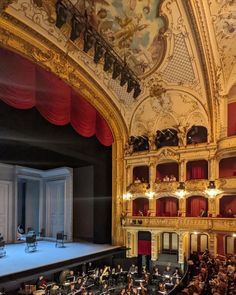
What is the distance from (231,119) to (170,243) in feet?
19.7

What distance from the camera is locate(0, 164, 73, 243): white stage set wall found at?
14500mm

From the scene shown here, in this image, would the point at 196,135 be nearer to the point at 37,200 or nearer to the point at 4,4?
the point at 4,4

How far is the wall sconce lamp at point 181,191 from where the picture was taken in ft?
43.1

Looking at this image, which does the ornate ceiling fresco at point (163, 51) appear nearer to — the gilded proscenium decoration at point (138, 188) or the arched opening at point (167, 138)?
the arched opening at point (167, 138)

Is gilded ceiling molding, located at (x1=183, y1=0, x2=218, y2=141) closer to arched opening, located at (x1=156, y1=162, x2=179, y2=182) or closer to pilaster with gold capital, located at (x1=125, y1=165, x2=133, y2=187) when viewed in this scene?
arched opening, located at (x1=156, y1=162, x2=179, y2=182)

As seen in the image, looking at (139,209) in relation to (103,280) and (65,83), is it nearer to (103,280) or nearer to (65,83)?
(103,280)

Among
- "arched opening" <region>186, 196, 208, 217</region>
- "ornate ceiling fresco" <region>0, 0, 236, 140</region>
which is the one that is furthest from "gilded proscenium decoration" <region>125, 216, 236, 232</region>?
"ornate ceiling fresco" <region>0, 0, 236, 140</region>

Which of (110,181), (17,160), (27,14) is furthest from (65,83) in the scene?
(110,181)

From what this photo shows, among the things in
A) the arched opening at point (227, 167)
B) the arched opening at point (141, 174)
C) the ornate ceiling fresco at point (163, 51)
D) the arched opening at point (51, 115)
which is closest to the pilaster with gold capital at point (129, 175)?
the arched opening at point (141, 174)

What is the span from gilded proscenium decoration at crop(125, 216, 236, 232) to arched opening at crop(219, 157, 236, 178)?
188cm

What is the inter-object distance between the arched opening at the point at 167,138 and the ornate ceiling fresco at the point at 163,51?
243mm

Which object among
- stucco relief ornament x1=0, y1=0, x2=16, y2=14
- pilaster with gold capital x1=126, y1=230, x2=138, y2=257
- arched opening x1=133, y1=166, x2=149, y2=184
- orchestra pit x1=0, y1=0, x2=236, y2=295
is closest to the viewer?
stucco relief ornament x1=0, y1=0, x2=16, y2=14

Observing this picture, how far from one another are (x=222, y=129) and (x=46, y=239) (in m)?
10.4

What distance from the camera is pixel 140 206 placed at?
48.6 ft
